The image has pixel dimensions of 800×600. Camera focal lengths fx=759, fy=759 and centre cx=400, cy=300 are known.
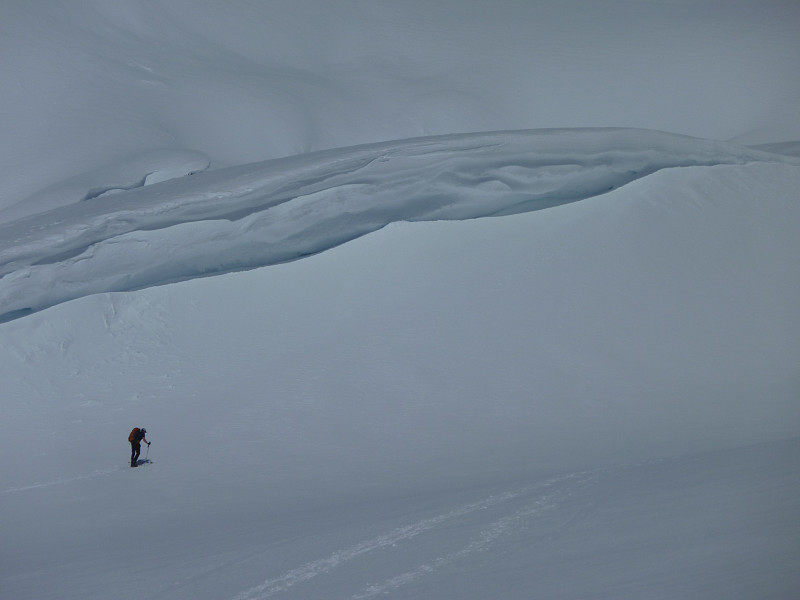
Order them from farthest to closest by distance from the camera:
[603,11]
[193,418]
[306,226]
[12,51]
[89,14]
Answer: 1. [603,11]
2. [89,14]
3. [12,51]
4. [306,226]
5. [193,418]

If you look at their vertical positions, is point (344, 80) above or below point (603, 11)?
below

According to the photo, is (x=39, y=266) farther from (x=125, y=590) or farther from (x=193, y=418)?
(x=125, y=590)

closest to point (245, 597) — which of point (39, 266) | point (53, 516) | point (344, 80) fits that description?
point (53, 516)

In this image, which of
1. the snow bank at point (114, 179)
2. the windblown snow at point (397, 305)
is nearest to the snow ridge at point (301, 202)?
the windblown snow at point (397, 305)

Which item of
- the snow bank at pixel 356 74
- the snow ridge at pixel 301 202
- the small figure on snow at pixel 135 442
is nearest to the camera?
the small figure on snow at pixel 135 442

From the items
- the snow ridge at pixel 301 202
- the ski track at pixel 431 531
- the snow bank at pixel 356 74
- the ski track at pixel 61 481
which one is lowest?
the ski track at pixel 431 531

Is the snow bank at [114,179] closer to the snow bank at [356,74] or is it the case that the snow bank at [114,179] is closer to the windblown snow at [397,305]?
the windblown snow at [397,305]

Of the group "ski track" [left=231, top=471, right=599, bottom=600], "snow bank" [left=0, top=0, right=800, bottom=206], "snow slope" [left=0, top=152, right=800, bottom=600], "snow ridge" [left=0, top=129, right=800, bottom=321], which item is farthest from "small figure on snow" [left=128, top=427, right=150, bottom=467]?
"snow bank" [left=0, top=0, right=800, bottom=206]
